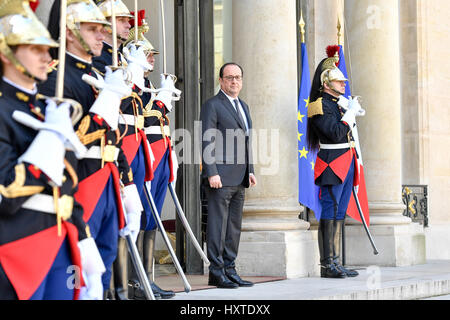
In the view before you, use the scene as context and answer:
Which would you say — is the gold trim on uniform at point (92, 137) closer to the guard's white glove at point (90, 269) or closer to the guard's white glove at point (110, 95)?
the guard's white glove at point (110, 95)

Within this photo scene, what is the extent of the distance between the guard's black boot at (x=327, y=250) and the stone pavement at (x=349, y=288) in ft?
0.49

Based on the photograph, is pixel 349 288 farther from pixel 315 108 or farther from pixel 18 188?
pixel 18 188

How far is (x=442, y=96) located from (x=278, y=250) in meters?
6.72

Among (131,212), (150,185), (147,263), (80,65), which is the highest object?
(80,65)

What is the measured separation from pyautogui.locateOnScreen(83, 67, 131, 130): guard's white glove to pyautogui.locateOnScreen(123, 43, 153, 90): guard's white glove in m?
1.41

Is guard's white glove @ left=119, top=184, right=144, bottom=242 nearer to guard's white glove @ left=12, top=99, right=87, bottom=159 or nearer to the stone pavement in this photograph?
guard's white glove @ left=12, top=99, right=87, bottom=159

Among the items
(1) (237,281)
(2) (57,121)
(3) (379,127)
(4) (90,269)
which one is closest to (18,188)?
(2) (57,121)

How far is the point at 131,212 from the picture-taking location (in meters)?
4.96

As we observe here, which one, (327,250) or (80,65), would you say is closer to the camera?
(80,65)

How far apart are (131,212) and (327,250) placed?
4340 mm

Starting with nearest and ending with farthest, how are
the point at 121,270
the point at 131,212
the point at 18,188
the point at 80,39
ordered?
the point at 18,188
the point at 80,39
the point at 131,212
the point at 121,270

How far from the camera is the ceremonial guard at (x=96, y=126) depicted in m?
4.69

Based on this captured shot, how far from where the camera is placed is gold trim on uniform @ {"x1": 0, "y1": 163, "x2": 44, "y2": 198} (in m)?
3.77
